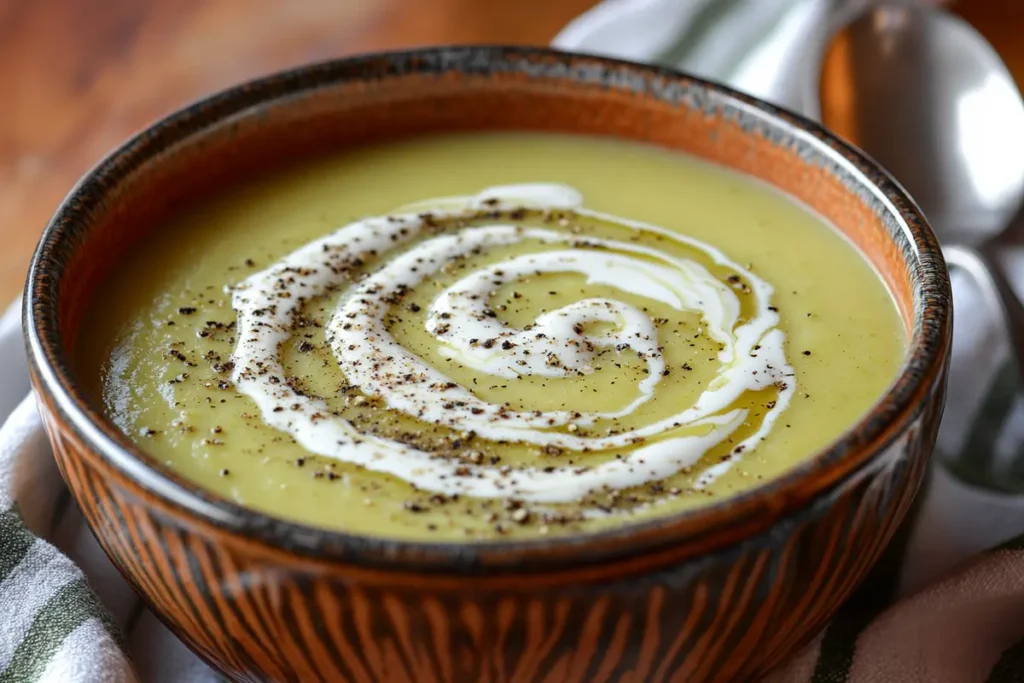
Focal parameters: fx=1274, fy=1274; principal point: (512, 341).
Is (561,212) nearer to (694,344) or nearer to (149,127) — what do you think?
(694,344)

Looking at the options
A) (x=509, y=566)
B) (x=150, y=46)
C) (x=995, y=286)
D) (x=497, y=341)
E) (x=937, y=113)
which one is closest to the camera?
(x=509, y=566)

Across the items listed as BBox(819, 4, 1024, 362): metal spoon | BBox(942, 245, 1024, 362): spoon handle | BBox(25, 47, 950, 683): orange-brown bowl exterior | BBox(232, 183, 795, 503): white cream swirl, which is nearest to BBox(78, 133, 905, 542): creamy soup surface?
BBox(232, 183, 795, 503): white cream swirl

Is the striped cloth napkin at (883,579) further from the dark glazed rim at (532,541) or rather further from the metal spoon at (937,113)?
the metal spoon at (937,113)

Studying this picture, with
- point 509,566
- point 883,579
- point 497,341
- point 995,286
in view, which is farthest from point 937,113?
point 509,566

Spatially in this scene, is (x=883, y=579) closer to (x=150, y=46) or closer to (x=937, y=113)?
(x=937, y=113)

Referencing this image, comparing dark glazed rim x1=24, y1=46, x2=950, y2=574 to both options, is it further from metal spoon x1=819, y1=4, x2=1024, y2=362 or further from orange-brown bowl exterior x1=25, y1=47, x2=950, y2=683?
metal spoon x1=819, y1=4, x2=1024, y2=362
